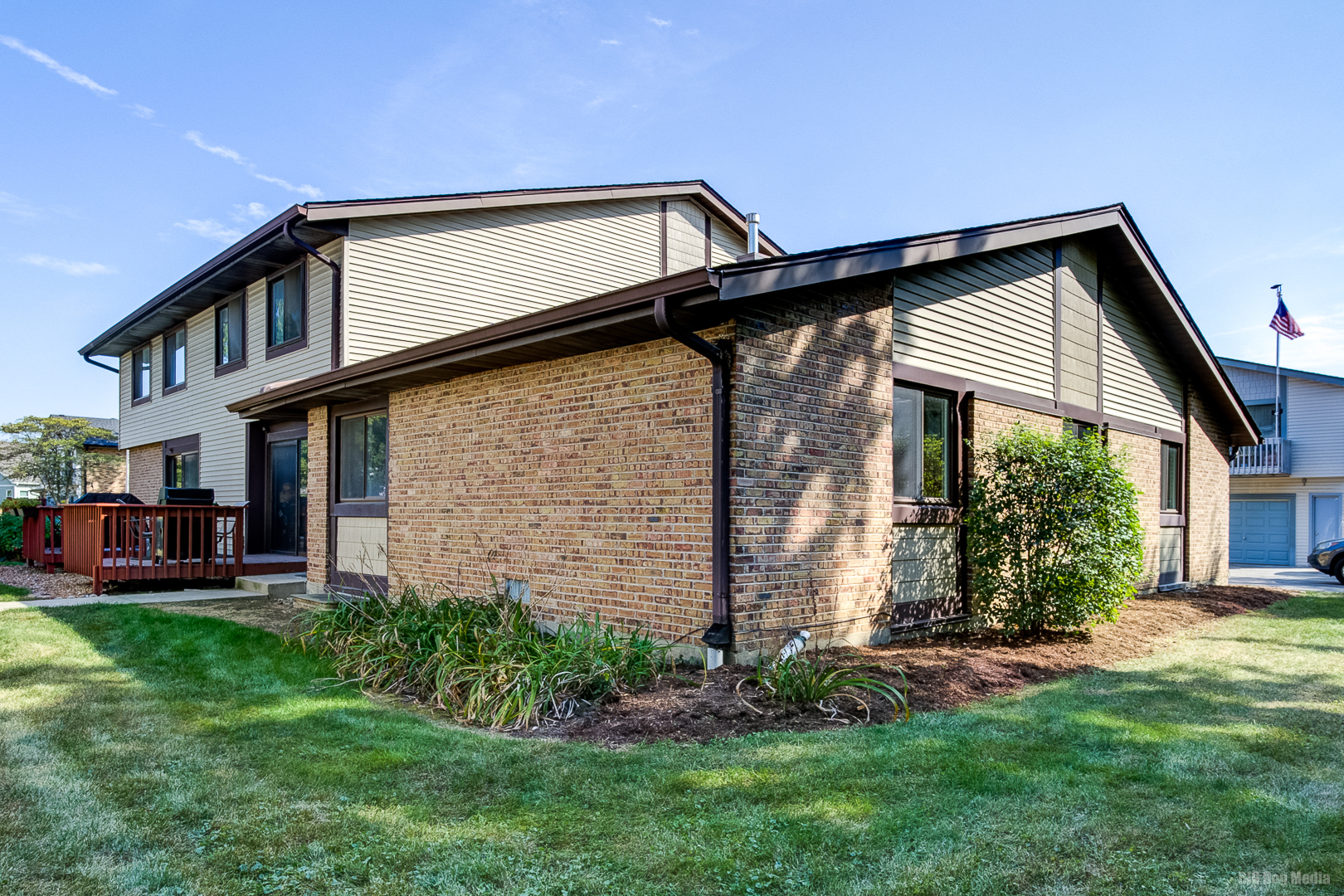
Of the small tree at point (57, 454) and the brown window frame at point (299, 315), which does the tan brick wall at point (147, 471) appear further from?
the small tree at point (57, 454)

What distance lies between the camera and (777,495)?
21.7 feet

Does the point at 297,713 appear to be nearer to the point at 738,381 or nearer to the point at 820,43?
the point at 738,381

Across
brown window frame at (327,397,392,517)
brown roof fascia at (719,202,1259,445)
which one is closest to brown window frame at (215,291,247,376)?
brown window frame at (327,397,392,517)

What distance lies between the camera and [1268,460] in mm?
23812

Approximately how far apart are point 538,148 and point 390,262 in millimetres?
7893

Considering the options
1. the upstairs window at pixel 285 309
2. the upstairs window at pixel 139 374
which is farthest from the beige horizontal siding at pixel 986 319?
the upstairs window at pixel 139 374

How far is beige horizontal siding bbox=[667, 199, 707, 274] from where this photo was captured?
16750 millimetres

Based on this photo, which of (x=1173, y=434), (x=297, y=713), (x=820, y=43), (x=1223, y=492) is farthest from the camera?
(x=1223, y=492)

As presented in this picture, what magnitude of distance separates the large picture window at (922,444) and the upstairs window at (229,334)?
12.7m

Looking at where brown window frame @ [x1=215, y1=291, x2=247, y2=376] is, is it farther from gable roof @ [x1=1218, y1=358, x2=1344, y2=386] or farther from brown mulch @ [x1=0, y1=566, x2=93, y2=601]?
gable roof @ [x1=1218, y1=358, x2=1344, y2=386]

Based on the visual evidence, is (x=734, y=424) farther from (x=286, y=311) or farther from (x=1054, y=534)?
(x=286, y=311)

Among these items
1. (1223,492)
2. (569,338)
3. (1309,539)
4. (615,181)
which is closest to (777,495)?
(569,338)

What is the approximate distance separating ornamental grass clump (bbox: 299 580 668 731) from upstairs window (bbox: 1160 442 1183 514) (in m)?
11.6

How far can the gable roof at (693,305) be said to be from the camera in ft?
19.4
